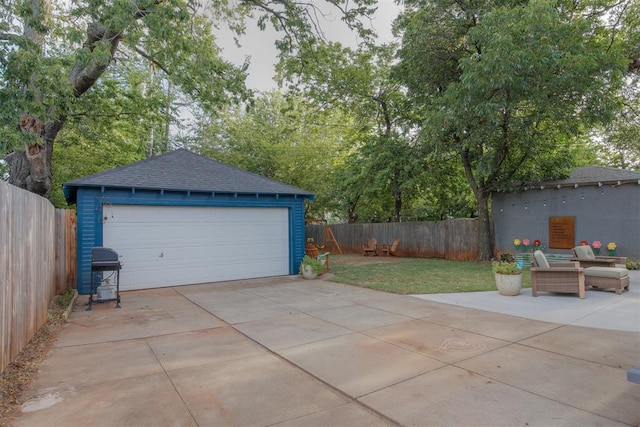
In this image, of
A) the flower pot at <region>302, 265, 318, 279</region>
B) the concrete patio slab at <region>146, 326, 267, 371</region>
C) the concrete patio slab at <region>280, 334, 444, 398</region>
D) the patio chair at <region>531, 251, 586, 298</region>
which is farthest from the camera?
the flower pot at <region>302, 265, 318, 279</region>

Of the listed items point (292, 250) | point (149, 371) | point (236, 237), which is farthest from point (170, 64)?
point (149, 371)

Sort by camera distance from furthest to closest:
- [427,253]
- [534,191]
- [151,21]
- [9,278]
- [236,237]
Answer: [427,253]
[534,191]
[236,237]
[151,21]
[9,278]

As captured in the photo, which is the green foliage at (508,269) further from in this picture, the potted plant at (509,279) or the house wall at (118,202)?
the house wall at (118,202)

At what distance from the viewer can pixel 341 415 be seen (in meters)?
2.82

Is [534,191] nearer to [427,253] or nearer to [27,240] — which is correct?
[427,253]

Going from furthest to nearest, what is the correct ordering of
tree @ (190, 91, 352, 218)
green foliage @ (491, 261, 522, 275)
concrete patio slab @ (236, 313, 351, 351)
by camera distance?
tree @ (190, 91, 352, 218), green foliage @ (491, 261, 522, 275), concrete patio slab @ (236, 313, 351, 351)

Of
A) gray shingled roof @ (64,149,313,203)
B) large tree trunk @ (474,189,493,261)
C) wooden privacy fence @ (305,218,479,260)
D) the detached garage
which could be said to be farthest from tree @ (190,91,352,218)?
the detached garage

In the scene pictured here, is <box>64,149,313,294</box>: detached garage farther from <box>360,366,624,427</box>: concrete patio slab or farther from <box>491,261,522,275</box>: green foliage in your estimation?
<box>360,366,624,427</box>: concrete patio slab

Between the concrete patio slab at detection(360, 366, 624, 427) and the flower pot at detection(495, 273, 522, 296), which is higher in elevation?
the flower pot at detection(495, 273, 522, 296)

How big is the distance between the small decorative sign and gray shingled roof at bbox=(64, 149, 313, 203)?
8.49m

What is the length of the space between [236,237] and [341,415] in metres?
7.87

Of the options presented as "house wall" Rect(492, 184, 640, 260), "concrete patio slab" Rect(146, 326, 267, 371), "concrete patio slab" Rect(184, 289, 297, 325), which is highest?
"house wall" Rect(492, 184, 640, 260)

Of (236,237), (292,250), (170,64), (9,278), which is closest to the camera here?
(9,278)

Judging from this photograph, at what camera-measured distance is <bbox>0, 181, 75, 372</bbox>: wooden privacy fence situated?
11.5 feet
